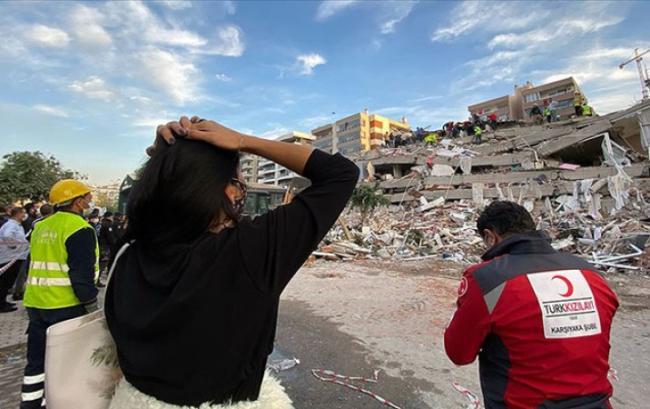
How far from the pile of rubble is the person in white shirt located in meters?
8.11

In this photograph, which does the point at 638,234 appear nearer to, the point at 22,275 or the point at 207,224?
the point at 207,224

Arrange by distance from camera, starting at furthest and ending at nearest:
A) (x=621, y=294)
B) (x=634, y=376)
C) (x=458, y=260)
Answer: (x=458, y=260) < (x=621, y=294) < (x=634, y=376)

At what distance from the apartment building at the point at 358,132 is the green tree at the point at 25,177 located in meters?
45.5

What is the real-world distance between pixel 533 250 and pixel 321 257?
10739 millimetres

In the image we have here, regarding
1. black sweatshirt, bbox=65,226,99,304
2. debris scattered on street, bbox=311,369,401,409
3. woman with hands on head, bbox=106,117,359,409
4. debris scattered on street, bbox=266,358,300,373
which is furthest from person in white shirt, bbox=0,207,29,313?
woman with hands on head, bbox=106,117,359,409

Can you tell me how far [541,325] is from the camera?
141 centimetres

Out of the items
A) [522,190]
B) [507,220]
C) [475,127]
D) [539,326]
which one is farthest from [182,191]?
[475,127]

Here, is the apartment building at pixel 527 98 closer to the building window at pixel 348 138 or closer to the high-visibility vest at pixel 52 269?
the building window at pixel 348 138

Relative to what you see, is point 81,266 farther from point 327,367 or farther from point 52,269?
point 327,367

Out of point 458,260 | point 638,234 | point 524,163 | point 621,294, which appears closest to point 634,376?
point 621,294

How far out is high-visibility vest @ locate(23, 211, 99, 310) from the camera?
106 inches

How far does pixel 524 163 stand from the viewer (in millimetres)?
22844

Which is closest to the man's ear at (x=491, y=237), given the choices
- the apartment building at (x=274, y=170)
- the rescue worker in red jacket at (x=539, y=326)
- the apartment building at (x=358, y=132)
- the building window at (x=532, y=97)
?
the rescue worker in red jacket at (x=539, y=326)

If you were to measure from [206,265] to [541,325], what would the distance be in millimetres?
1376
